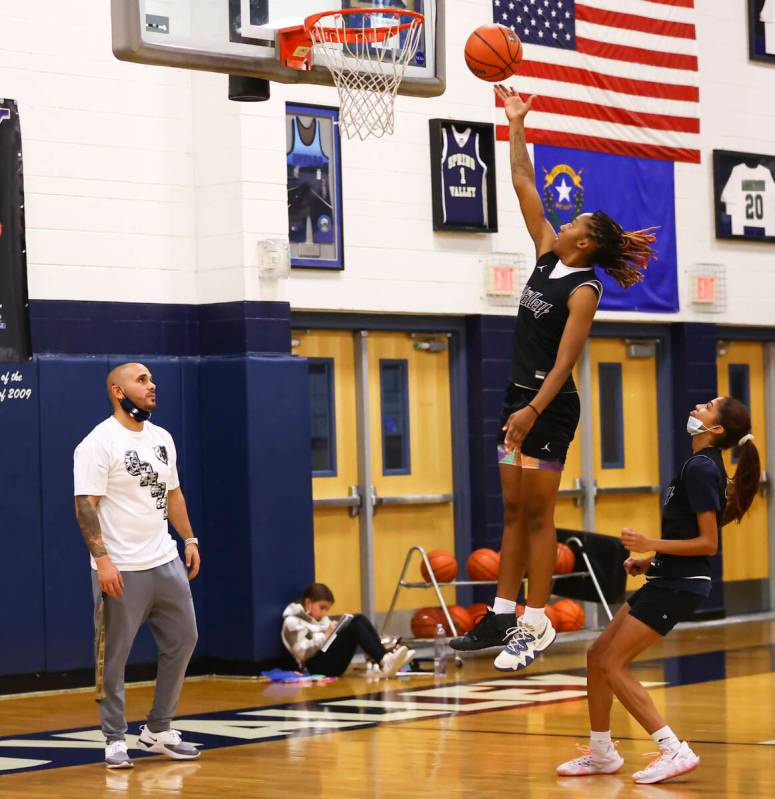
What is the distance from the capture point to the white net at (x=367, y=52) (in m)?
9.12

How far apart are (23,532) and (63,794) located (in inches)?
175

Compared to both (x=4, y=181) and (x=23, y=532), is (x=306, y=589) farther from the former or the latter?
(x=4, y=181)

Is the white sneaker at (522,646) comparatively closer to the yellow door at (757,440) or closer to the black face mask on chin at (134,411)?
the black face mask on chin at (134,411)

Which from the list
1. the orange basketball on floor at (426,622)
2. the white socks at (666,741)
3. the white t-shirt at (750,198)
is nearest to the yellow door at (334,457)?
the orange basketball on floor at (426,622)

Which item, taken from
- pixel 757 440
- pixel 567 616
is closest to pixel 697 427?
pixel 567 616

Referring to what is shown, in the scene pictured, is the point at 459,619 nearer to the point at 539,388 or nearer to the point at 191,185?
the point at 191,185

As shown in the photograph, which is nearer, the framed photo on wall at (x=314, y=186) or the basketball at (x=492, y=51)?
the basketball at (x=492, y=51)

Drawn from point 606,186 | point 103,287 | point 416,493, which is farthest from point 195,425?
point 606,186

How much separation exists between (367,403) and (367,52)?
5507 mm

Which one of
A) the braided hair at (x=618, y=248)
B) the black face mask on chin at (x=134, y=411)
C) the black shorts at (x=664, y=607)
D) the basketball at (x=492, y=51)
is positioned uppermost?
the basketball at (x=492, y=51)

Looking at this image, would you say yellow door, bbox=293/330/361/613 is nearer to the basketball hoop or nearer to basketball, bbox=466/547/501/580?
basketball, bbox=466/547/501/580

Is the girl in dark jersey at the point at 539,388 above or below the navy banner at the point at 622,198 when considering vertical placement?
below

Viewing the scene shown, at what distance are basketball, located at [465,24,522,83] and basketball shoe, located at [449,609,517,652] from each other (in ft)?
7.95

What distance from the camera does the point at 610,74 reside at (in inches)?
635
